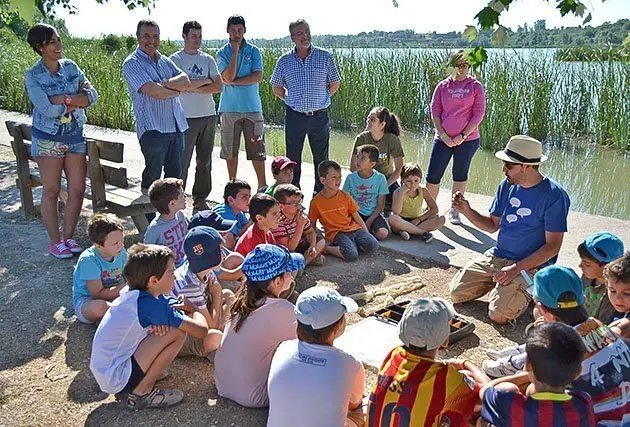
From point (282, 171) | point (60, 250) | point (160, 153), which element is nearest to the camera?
point (60, 250)

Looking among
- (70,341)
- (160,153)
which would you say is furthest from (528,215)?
(160,153)

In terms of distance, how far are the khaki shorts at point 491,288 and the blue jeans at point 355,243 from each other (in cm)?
99

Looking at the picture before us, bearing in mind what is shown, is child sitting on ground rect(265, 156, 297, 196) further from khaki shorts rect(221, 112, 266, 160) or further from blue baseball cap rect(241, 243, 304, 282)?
blue baseball cap rect(241, 243, 304, 282)

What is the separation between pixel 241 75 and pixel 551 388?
502 cm

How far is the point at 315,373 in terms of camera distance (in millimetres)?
2686

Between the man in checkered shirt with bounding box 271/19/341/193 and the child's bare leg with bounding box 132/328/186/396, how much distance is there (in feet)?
11.0

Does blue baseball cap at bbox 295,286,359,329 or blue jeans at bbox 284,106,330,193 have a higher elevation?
blue jeans at bbox 284,106,330,193

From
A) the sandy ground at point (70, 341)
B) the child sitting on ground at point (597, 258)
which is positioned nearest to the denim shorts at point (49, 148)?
the sandy ground at point (70, 341)

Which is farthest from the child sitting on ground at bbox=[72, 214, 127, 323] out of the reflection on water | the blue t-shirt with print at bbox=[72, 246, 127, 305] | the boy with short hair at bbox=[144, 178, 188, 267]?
the reflection on water

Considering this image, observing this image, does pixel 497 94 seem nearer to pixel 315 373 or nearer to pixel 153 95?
pixel 153 95

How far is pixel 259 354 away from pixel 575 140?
33.8 ft

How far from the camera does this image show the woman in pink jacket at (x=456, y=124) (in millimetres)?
6098

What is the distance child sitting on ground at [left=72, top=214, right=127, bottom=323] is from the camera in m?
4.02

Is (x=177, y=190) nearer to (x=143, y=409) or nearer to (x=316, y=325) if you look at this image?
(x=143, y=409)
